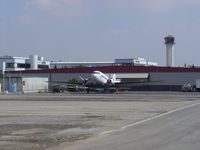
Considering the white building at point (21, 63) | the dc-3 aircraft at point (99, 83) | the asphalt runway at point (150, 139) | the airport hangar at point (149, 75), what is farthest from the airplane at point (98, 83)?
the white building at point (21, 63)

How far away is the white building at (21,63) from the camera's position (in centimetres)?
17649

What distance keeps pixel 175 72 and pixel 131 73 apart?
12.5 meters

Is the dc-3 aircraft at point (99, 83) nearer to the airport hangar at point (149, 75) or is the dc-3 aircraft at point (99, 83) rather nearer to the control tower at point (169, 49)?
the airport hangar at point (149, 75)

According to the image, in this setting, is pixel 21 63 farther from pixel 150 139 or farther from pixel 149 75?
pixel 150 139

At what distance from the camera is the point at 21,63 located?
182 meters

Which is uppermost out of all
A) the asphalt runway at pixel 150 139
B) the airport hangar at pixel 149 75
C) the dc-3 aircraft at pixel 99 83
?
the airport hangar at pixel 149 75

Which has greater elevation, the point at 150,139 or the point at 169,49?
the point at 169,49

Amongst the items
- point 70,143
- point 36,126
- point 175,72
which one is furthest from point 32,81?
point 70,143

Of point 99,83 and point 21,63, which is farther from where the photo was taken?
point 21,63

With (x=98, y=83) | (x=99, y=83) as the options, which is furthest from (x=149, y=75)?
(x=98, y=83)

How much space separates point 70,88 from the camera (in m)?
97.8

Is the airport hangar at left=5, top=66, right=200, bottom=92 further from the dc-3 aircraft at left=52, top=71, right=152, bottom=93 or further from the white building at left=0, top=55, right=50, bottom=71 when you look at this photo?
the white building at left=0, top=55, right=50, bottom=71

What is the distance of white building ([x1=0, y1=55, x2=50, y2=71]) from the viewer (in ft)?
579

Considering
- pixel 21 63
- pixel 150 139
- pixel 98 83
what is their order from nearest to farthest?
pixel 150 139, pixel 98 83, pixel 21 63
